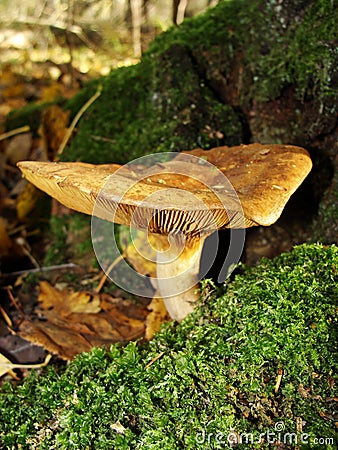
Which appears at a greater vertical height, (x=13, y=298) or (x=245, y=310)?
(x=245, y=310)

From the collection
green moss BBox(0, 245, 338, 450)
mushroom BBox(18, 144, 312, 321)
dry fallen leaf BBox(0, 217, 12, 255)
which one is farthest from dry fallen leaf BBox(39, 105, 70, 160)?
green moss BBox(0, 245, 338, 450)

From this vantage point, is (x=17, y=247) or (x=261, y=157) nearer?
(x=261, y=157)

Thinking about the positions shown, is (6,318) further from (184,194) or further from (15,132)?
(15,132)

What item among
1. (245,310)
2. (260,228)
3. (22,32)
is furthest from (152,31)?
(245,310)

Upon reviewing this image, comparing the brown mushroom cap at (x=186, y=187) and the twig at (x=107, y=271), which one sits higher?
the brown mushroom cap at (x=186, y=187)

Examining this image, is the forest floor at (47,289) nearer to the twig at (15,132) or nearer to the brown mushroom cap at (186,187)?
the twig at (15,132)

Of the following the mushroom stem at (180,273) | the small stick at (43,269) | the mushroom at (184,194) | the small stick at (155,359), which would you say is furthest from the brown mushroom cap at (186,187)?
the small stick at (43,269)

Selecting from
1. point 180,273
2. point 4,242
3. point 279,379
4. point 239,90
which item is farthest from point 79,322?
point 239,90

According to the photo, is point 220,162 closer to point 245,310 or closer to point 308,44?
point 245,310
